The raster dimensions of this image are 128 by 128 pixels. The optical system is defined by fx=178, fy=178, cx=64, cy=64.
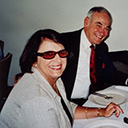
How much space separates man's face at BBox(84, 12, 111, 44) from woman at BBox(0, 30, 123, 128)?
1073mm

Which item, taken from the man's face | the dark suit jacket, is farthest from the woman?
the man's face

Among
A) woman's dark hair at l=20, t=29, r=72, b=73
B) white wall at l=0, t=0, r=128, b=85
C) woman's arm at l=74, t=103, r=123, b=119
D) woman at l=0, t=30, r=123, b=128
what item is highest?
white wall at l=0, t=0, r=128, b=85

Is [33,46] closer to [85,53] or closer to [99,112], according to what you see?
[99,112]

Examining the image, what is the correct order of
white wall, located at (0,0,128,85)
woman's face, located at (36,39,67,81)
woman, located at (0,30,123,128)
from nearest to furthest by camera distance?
1. woman, located at (0,30,123,128)
2. woman's face, located at (36,39,67,81)
3. white wall, located at (0,0,128,85)

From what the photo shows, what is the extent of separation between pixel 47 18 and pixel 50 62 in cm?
210

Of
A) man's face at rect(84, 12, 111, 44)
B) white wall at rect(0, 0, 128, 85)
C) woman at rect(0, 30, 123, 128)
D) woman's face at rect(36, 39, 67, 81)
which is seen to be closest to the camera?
woman at rect(0, 30, 123, 128)

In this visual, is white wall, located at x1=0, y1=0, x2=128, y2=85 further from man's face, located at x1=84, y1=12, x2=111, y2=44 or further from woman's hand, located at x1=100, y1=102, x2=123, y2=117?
woman's hand, located at x1=100, y1=102, x2=123, y2=117

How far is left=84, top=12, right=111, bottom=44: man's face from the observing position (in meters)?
2.24

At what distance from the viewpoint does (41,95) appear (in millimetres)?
981

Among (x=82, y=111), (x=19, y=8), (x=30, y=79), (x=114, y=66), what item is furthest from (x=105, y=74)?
(x=19, y=8)

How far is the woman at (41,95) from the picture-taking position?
3.03 ft

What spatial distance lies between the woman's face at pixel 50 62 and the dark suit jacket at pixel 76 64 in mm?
929

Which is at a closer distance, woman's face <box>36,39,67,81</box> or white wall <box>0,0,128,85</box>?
woman's face <box>36,39,67,81</box>

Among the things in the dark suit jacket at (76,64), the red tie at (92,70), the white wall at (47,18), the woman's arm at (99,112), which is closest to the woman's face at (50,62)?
the woman's arm at (99,112)
